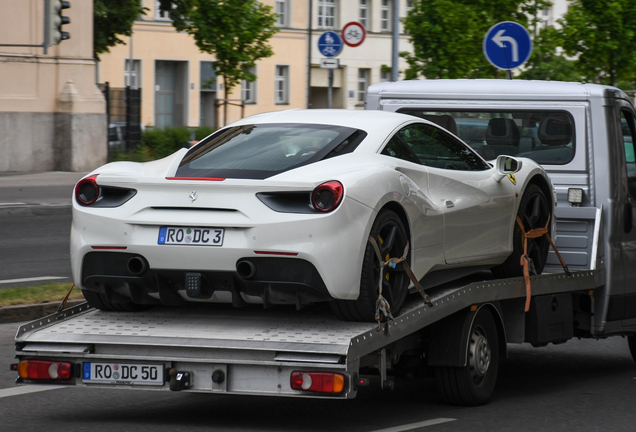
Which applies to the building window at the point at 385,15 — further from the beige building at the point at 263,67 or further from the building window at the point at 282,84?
the building window at the point at 282,84

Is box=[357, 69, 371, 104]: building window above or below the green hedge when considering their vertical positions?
above

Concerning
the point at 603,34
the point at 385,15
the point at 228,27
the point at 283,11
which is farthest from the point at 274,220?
the point at 385,15

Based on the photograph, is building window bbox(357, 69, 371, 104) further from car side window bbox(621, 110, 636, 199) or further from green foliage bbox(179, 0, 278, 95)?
car side window bbox(621, 110, 636, 199)

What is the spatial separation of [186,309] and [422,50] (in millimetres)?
24731

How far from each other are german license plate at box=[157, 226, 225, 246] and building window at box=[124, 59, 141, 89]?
43294 millimetres

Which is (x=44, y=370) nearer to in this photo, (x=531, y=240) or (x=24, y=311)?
(x=531, y=240)

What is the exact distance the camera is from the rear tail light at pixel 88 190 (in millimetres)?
6051

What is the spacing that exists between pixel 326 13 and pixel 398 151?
4840cm

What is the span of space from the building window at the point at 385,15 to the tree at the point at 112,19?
26.7m

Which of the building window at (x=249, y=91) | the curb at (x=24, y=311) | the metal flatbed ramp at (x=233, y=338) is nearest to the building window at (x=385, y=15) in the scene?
the building window at (x=249, y=91)

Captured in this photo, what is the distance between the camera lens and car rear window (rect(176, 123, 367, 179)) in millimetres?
6066

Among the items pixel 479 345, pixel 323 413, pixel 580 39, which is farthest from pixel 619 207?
pixel 580 39

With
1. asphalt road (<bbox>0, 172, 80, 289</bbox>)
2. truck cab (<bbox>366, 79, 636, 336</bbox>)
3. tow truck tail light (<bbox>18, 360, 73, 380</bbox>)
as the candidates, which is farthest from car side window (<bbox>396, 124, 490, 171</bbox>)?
asphalt road (<bbox>0, 172, 80, 289</bbox>)

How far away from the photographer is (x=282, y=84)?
54.0m
